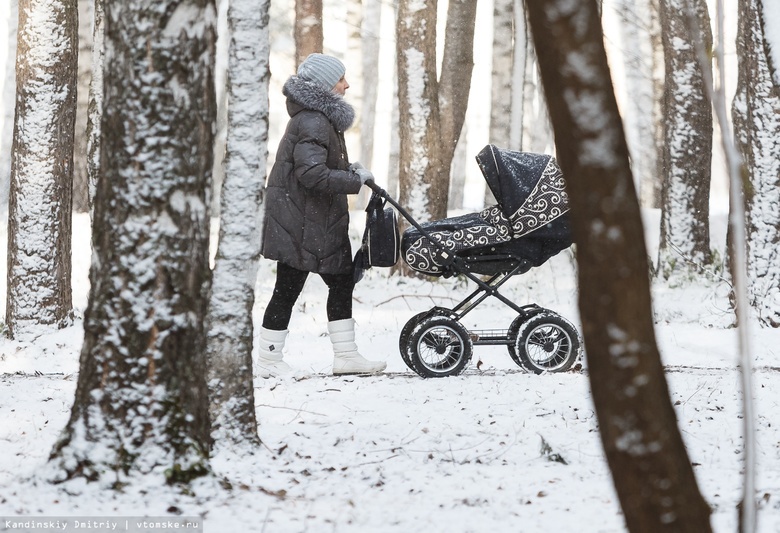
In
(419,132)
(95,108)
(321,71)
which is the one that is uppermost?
(419,132)

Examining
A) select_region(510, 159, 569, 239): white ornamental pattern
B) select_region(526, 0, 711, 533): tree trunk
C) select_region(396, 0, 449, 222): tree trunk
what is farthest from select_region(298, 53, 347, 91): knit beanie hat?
select_region(396, 0, 449, 222): tree trunk

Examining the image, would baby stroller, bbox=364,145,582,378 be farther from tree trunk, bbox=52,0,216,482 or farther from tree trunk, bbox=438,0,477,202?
tree trunk, bbox=438,0,477,202

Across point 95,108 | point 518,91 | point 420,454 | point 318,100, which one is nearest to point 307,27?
point 518,91

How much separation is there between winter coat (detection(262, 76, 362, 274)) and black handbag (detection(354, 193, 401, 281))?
182 mm

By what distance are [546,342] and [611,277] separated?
4.24 m

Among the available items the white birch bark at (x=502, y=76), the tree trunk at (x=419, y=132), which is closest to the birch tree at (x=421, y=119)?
the tree trunk at (x=419, y=132)

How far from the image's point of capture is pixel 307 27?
1228 centimetres

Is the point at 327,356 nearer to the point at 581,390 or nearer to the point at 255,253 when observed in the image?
the point at 581,390

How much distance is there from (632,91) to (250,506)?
20685 millimetres

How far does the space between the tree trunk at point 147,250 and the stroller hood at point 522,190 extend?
2847 mm

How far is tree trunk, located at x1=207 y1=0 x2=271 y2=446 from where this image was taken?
14.0ft

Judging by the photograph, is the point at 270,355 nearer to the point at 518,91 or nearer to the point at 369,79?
the point at 518,91

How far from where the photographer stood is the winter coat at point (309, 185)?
599cm

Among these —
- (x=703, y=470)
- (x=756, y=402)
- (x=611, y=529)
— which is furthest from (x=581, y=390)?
(x=611, y=529)
